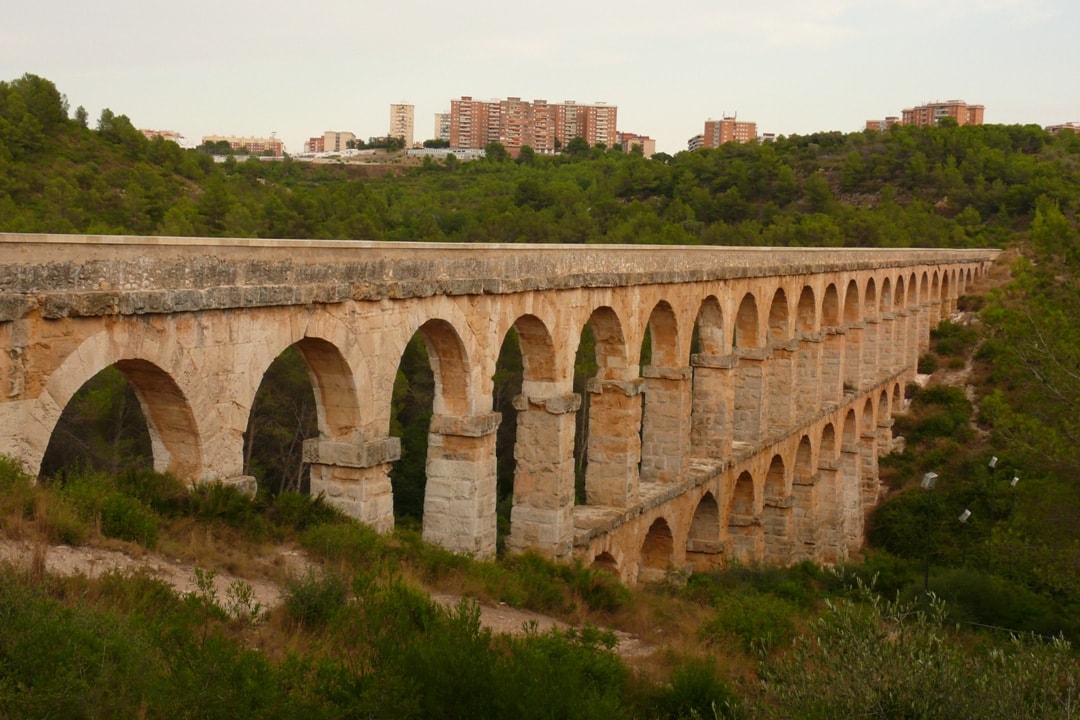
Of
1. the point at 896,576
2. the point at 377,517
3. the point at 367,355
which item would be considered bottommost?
the point at 896,576

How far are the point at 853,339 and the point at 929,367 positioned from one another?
35.0ft

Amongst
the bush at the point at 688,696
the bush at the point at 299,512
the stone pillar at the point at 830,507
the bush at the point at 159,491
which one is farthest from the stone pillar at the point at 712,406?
the bush at the point at 159,491

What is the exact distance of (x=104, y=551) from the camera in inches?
291

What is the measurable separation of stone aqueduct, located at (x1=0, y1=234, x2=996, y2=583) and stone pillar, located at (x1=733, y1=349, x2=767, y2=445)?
0.03 m

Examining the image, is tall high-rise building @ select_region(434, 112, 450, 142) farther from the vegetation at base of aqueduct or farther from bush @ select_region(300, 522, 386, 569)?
bush @ select_region(300, 522, 386, 569)

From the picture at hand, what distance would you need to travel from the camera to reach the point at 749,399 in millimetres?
21734

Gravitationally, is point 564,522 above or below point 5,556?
below

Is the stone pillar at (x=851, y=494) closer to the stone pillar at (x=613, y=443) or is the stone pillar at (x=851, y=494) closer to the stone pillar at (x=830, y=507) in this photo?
the stone pillar at (x=830, y=507)

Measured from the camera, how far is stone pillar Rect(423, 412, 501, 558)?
1220 cm

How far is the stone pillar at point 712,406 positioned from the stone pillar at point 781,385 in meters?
3.50

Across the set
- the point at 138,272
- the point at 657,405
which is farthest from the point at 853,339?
the point at 138,272

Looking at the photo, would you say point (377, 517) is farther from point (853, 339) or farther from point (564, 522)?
point (853, 339)

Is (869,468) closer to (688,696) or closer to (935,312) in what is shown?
(935,312)

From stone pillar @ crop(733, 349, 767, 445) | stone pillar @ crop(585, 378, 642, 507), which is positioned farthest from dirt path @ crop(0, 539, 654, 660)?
stone pillar @ crop(733, 349, 767, 445)
